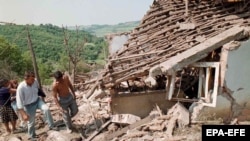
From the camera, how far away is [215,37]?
31.8 feet

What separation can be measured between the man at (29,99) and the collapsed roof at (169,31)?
5.86ft

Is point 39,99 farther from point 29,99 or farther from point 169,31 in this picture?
point 169,31

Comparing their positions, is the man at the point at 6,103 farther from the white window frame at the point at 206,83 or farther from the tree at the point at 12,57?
the tree at the point at 12,57

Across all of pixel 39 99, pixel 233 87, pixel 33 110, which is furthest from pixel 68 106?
pixel 233 87

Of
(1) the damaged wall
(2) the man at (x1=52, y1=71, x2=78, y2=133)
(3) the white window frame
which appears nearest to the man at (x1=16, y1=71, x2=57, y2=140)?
(2) the man at (x1=52, y1=71, x2=78, y2=133)

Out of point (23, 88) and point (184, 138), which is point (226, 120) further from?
point (23, 88)

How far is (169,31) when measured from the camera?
11.3m

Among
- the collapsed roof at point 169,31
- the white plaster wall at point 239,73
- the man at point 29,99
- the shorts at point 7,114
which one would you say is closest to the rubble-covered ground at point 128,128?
the shorts at point 7,114

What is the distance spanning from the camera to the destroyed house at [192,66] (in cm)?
933

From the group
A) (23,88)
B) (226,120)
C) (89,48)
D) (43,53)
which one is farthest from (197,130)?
(89,48)

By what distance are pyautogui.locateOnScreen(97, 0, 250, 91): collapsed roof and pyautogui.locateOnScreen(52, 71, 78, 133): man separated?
1.00 m

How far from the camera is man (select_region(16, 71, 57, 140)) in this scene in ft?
29.9

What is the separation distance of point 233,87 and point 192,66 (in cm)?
115

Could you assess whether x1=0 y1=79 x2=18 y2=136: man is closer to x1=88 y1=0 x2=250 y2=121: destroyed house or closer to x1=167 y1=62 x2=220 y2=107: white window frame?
x1=88 y1=0 x2=250 y2=121: destroyed house
